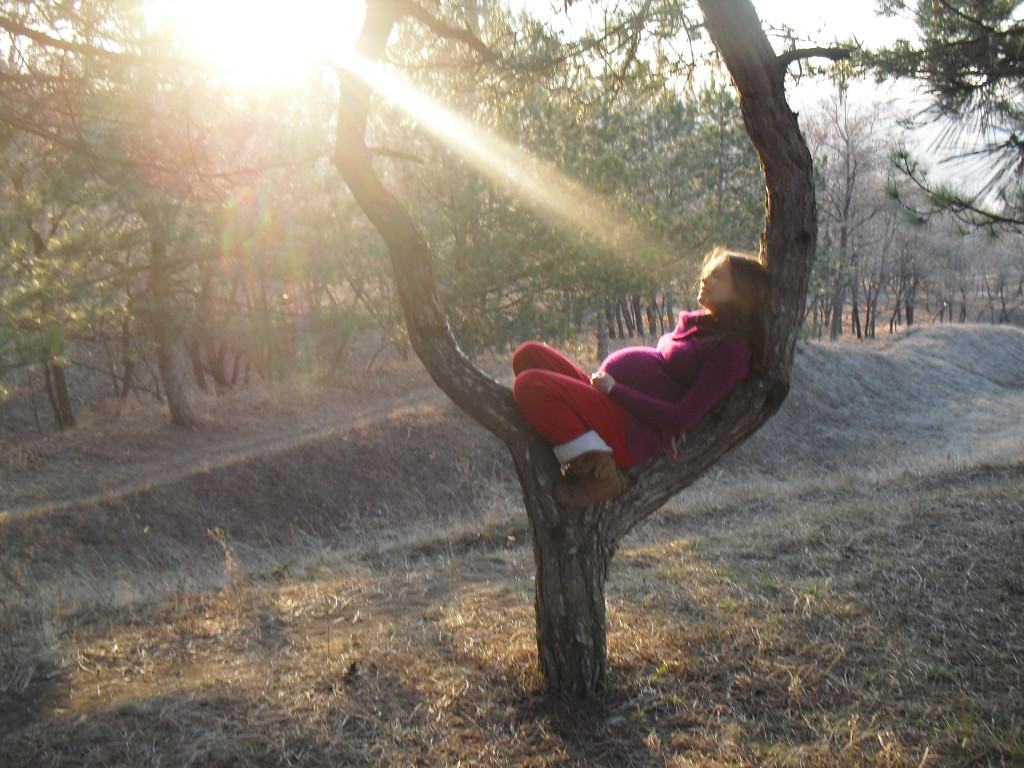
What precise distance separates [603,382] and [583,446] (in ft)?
0.96

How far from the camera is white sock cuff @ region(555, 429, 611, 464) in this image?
3.28m

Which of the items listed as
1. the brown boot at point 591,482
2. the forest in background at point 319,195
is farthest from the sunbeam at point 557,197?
the brown boot at point 591,482

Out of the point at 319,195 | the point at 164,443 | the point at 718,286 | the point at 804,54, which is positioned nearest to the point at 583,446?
the point at 718,286

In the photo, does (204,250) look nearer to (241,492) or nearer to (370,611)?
(241,492)

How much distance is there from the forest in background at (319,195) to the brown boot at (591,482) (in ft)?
6.16

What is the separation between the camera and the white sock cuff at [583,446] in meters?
3.28

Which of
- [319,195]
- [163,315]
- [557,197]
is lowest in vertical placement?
[163,315]

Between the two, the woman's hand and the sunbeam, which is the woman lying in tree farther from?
the sunbeam

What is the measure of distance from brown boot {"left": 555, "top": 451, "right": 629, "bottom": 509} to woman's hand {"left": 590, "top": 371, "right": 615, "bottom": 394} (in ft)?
0.90

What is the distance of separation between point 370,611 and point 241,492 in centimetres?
990

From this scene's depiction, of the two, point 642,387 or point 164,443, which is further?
point 164,443

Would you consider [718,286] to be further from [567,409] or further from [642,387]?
[567,409]

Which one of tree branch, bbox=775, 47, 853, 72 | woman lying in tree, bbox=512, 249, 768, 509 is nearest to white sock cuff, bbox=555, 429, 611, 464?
woman lying in tree, bbox=512, 249, 768, 509

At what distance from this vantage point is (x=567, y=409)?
328 cm
